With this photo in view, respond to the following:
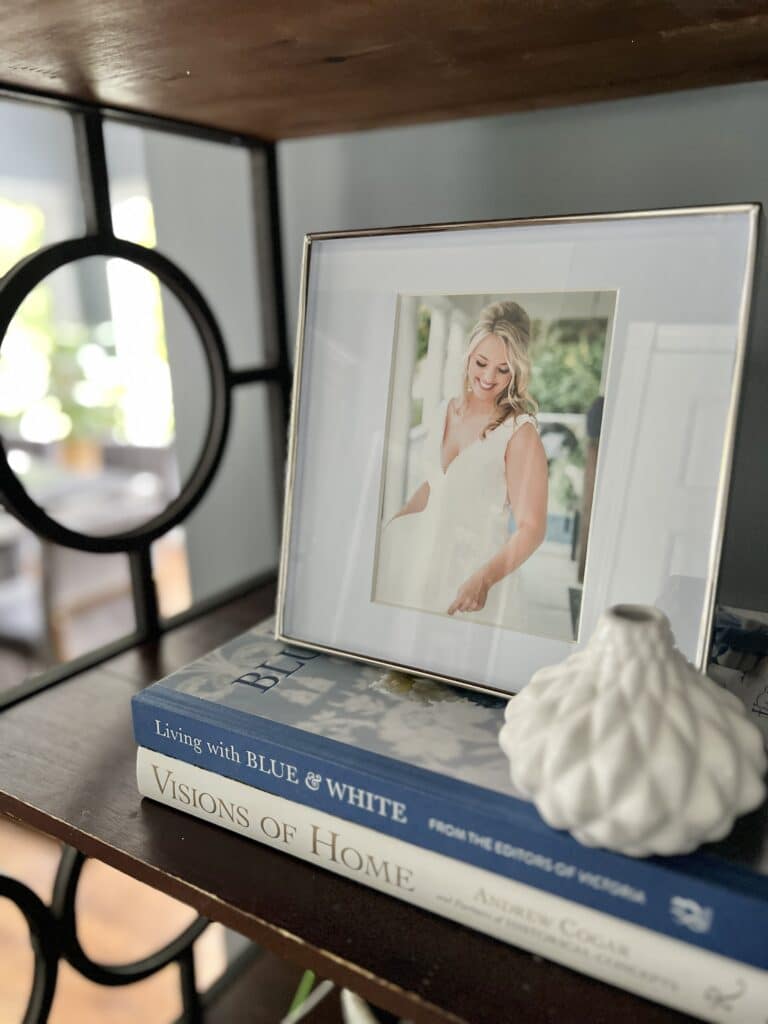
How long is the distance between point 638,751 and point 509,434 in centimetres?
19

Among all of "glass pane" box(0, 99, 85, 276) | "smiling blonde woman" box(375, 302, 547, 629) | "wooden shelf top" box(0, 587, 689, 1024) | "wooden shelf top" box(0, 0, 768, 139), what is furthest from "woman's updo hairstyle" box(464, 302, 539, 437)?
"glass pane" box(0, 99, 85, 276)

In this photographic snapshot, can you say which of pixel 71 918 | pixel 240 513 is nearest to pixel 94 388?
pixel 240 513

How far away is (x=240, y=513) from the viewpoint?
0.87m

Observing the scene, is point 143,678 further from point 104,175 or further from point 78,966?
point 104,175

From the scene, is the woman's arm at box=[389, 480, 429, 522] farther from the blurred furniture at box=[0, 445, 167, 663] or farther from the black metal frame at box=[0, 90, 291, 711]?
the blurred furniture at box=[0, 445, 167, 663]

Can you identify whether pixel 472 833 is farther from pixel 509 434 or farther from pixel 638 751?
pixel 509 434

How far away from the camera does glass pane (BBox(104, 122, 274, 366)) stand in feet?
2.60

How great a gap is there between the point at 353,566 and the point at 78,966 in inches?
14.5

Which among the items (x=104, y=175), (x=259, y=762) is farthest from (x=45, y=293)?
(x=259, y=762)

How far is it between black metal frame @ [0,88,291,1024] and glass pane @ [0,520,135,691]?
175cm

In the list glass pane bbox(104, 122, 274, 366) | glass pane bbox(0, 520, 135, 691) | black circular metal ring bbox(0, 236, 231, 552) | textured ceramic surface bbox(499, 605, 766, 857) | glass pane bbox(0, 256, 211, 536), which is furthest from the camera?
glass pane bbox(0, 256, 211, 536)

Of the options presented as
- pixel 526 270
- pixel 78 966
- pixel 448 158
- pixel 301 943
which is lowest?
pixel 78 966

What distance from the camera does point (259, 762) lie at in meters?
0.41

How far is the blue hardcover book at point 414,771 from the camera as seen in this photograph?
1.04 feet
